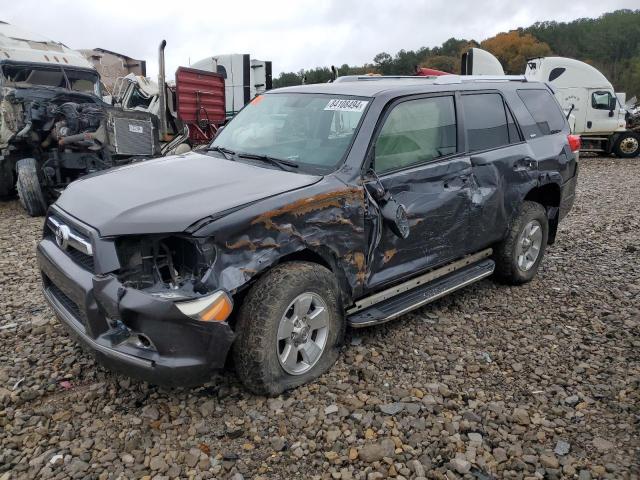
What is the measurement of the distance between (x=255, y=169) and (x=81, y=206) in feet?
3.56

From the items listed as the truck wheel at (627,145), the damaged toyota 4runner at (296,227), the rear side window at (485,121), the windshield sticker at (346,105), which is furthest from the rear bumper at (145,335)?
the truck wheel at (627,145)

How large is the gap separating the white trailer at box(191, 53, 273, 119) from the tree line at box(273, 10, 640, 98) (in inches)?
936

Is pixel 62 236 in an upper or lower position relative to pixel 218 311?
upper

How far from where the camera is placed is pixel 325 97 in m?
3.99

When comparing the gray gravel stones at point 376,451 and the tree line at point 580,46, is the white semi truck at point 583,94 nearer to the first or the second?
the gray gravel stones at point 376,451

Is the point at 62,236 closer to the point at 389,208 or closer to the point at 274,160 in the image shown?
the point at 274,160

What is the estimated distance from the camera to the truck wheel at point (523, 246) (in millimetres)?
4781

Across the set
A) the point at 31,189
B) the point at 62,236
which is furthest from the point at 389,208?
the point at 31,189

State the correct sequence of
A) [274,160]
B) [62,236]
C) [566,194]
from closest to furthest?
[62,236] → [274,160] → [566,194]

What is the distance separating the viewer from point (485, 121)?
445 cm

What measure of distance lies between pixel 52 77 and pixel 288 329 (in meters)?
8.74

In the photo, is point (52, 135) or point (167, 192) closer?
point (167, 192)

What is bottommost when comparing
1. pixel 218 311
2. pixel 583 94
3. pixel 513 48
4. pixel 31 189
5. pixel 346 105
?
pixel 31 189

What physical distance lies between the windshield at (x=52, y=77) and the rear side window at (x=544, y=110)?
7.58 m
